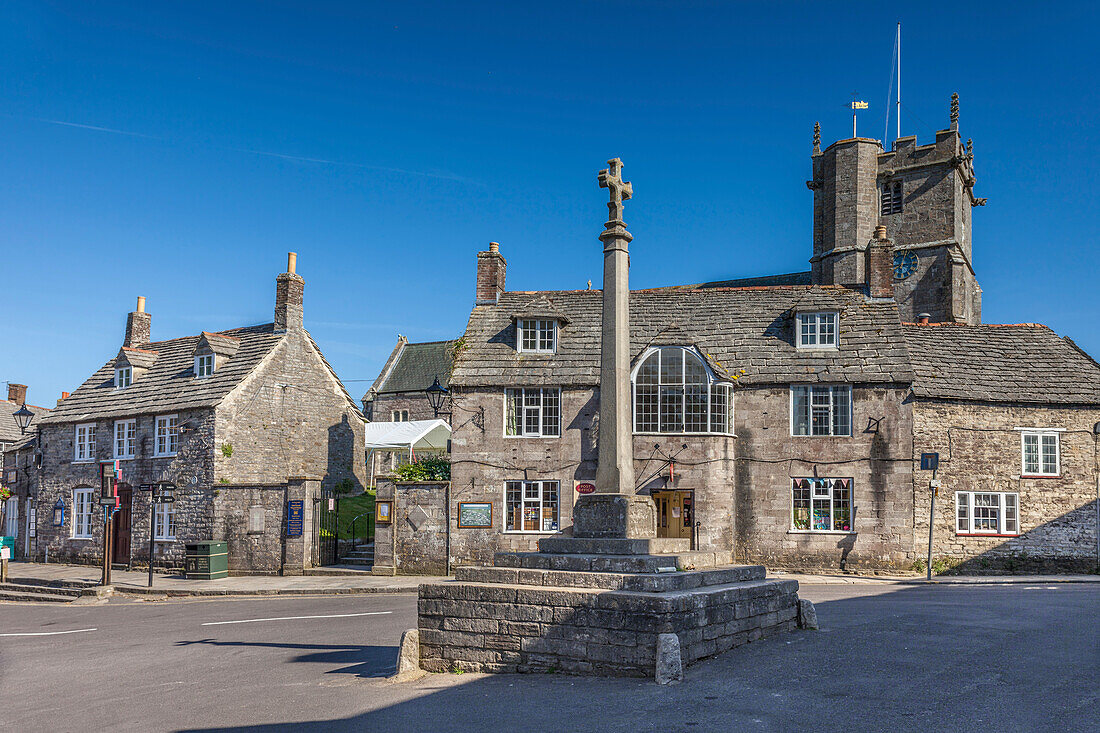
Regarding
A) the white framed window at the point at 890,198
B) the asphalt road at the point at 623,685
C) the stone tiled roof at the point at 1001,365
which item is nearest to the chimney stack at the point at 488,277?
the stone tiled roof at the point at 1001,365

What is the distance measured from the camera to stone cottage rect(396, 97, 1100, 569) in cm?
2502

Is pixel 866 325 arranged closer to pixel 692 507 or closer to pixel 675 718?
pixel 692 507

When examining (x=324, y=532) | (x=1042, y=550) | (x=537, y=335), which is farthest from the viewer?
(x=537, y=335)

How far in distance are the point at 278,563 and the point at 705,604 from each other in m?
20.2

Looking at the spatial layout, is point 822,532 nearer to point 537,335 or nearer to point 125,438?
point 537,335

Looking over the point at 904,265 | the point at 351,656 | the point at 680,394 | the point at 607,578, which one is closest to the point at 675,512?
the point at 680,394

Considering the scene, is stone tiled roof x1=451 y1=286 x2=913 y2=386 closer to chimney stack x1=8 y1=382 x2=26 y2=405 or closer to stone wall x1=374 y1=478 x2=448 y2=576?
stone wall x1=374 y1=478 x2=448 y2=576

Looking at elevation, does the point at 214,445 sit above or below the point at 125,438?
below

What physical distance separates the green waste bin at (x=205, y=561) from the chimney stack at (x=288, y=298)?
919cm

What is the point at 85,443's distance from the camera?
33.4 metres

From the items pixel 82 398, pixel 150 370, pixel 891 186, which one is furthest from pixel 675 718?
pixel 891 186

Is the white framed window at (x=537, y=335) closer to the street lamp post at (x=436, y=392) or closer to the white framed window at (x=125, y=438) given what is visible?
the street lamp post at (x=436, y=392)

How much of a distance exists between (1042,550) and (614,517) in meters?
19.5

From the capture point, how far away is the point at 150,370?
3419cm
